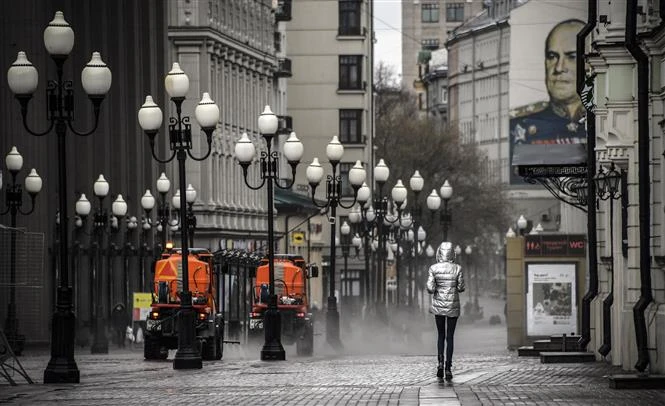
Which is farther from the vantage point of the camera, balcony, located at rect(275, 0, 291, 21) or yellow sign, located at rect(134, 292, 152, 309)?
balcony, located at rect(275, 0, 291, 21)

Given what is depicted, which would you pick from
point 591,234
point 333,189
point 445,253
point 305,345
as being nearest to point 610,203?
point 591,234

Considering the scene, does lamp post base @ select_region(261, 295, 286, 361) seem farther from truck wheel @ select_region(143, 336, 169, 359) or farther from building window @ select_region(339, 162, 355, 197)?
building window @ select_region(339, 162, 355, 197)

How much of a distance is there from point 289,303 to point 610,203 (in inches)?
641

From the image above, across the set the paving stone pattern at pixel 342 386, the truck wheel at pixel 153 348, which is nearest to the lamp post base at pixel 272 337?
the truck wheel at pixel 153 348

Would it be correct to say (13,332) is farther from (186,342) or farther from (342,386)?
(342,386)

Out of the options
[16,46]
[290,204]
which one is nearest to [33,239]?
[16,46]

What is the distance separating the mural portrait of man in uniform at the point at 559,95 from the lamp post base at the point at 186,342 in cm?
8363

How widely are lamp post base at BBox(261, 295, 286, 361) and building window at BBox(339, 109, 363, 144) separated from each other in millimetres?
91176

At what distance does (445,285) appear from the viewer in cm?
2870

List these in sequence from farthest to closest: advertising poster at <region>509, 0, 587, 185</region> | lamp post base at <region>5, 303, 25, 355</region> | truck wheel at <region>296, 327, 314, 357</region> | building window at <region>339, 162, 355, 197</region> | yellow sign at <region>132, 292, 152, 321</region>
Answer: building window at <region>339, 162, 355, 197</region> → advertising poster at <region>509, 0, 587, 185</region> → yellow sign at <region>132, 292, 152, 321</region> → lamp post base at <region>5, 303, 25, 355</region> → truck wheel at <region>296, 327, 314, 357</region>

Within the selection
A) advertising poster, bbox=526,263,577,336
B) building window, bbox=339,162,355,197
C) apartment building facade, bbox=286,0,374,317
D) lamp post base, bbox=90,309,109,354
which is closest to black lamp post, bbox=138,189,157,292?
lamp post base, bbox=90,309,109,354

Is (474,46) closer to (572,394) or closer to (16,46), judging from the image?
(16,46)

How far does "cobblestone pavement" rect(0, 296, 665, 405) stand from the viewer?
24.3 m

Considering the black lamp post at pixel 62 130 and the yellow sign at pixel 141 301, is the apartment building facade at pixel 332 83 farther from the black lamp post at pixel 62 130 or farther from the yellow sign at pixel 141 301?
the black lamp post at pixel 62 130
